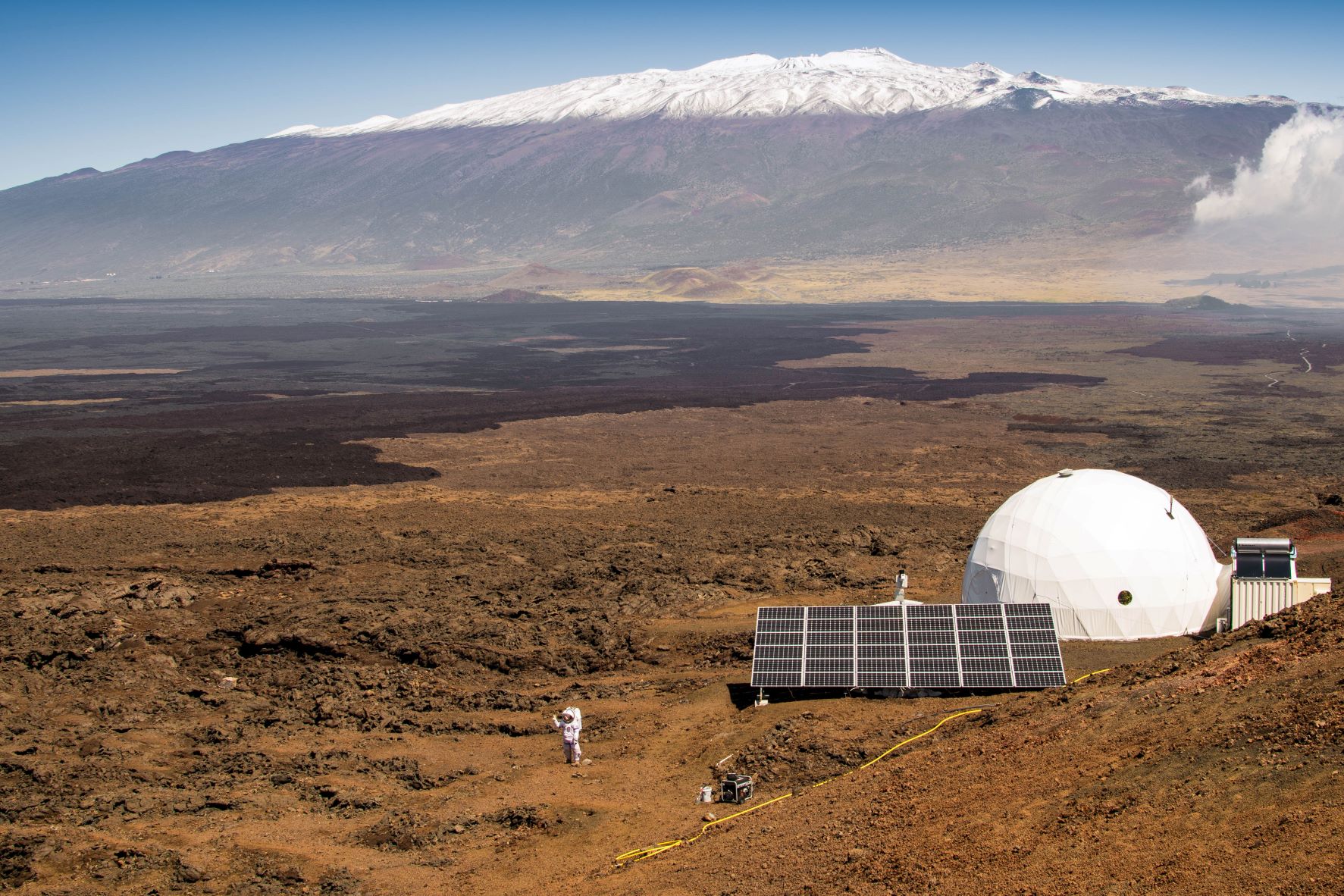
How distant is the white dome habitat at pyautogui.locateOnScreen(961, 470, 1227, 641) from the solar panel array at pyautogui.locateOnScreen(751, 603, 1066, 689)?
163 cm

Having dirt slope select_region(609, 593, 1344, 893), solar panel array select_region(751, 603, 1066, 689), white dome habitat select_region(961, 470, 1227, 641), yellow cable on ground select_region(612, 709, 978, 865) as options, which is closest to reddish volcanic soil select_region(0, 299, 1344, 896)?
dirt slope select_region(609, 593, 1344, 893)

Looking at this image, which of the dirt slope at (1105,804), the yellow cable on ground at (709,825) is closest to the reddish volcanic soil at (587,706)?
the dirt slope at (1105,804)

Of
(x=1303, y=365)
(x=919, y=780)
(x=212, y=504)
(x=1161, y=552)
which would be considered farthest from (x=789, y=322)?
(x=919, y=780)

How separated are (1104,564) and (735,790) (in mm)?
8818

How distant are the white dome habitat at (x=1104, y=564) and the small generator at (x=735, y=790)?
7.64m

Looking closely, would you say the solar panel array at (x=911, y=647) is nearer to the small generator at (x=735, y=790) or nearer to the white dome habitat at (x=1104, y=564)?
the white dome habitat at (x=1104, y=564)

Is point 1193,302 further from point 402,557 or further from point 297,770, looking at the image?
point 297,770

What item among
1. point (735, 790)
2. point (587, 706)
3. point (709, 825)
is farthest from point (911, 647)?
point (709, 825)

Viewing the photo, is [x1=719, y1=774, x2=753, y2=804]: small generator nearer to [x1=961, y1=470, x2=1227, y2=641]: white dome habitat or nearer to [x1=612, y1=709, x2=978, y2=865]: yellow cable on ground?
[x1=612, y1=709, x2=978, y2=865]: yellow cable on ground

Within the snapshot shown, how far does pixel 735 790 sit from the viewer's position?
1495 centimetres

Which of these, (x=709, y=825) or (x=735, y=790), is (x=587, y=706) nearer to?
(x=735, y=790)

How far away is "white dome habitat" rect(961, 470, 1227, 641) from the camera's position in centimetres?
2027

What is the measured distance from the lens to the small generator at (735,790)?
589 inches

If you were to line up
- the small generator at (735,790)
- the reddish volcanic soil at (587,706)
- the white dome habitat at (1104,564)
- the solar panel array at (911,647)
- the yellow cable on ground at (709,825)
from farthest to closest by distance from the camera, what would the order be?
1. the white dome habitat at (1104,564)
2. the solar panel array at (911,647)
3. the small generator at (735,790)
4. the yellow cable on ground at (709,825)
5. the reddish volcanic soil at (587,706)
